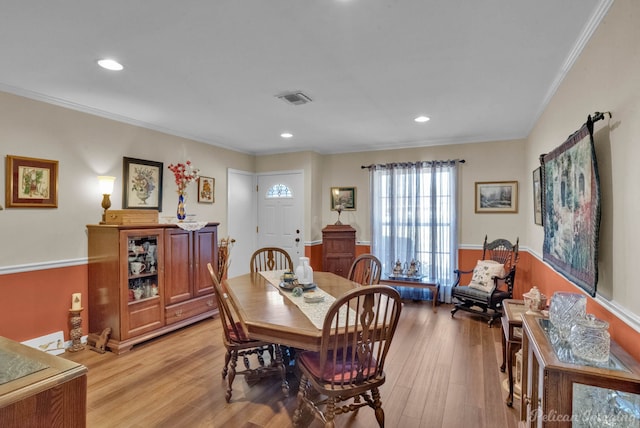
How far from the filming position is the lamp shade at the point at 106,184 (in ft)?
11.0

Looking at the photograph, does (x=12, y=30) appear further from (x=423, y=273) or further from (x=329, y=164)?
(x=423, y=273)

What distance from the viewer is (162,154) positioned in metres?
4.18

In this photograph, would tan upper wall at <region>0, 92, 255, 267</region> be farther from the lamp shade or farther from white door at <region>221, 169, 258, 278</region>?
white door at <region>221, 169, 258, 278</region>

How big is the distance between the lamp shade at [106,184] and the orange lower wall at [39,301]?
812 mm

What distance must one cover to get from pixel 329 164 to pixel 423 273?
2.40 m

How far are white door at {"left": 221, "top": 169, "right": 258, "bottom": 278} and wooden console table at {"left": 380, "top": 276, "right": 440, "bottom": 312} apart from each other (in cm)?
235

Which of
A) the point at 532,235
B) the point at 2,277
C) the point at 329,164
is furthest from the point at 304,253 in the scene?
the point at 2,277

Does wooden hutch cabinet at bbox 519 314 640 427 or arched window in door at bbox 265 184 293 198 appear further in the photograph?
arched window in door at bbox 265 184 293 198

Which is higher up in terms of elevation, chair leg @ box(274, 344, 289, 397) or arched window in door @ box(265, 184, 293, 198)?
arched window in door @ box(265, 184, 293, 198)

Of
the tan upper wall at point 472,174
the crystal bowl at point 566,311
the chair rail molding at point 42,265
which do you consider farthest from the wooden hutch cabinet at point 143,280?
the crystal bowl at point 566,311

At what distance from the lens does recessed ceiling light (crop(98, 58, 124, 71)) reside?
7.57 ft

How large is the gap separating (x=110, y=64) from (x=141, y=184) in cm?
182

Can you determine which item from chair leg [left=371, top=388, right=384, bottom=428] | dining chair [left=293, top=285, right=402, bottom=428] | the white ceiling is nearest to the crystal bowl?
dining chair [left=293, top=285, right=402, bottom=428]

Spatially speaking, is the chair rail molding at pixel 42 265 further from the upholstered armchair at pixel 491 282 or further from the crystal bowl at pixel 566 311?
the upholstered armchair at pixel 491 282
